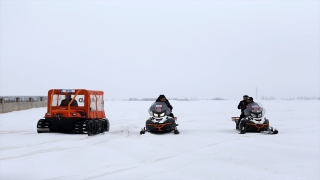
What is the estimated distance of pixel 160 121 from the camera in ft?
70.6

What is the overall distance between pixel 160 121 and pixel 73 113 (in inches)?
159

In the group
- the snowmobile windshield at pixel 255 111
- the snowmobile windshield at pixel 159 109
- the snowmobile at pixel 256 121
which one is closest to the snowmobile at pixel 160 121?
the snowmobile windshield at pixel 159 109

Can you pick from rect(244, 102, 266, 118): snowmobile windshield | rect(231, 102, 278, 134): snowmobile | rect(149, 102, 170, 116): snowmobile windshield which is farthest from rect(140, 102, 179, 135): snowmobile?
rect(244, 102, 266, 118): snowmobile windshield

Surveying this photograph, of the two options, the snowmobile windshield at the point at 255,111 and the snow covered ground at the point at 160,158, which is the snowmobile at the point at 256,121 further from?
the snow covered ground at the point at 160,158

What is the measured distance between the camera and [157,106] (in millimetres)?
22078

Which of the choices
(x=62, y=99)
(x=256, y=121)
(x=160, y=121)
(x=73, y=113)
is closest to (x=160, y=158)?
(x=160, y=121)

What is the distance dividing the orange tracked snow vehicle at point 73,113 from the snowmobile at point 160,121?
2.51 meters

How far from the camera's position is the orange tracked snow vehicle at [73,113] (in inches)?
827

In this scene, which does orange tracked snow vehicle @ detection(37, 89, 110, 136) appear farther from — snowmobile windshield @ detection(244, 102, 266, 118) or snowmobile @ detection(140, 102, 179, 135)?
snowmobile windshield @ detection(244, 102, 266, 118)

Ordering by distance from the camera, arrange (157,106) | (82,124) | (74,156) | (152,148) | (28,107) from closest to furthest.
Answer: (74,156) < (152,148) < (82,124) < (157,106) < (28,107)

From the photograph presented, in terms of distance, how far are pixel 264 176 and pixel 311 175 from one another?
1182 millimetres

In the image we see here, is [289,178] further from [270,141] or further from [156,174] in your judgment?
[270,141]

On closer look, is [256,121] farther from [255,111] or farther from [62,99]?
[62,99]

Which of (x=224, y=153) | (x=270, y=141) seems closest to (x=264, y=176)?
→ (x=224, y=153)
